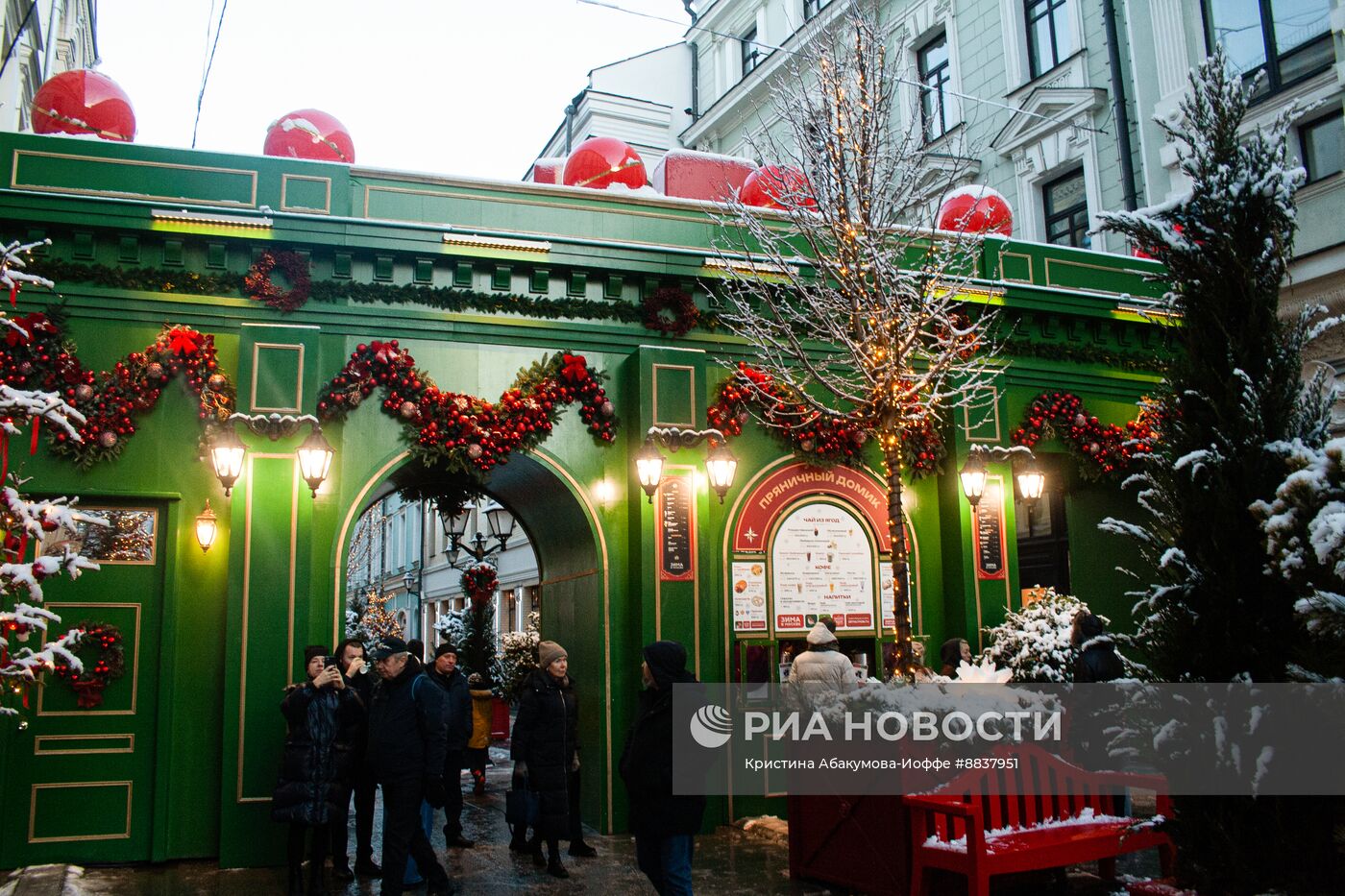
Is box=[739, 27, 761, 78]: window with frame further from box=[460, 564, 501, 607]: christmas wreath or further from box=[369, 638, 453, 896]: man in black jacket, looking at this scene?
box=[369, 638, 453, 896]: man in black jacket

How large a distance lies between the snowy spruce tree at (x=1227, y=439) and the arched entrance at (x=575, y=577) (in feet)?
23.6

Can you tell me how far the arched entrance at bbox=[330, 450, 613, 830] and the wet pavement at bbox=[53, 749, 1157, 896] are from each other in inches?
44.4

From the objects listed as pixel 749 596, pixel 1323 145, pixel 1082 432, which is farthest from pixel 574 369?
pixel 1323 145

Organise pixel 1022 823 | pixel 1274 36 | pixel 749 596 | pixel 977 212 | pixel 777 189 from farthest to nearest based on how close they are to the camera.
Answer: pixel 1274 36
pixel 977 212
pixel 777 189
pixel 749 596
pixel 1022 823

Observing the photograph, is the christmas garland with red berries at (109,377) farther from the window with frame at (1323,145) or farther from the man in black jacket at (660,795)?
the window with frame at (1323,145)

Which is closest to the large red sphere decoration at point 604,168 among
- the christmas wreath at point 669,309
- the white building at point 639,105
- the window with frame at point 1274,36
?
the christmas wreath at point 669,309

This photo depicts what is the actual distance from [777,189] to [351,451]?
18.2 feet

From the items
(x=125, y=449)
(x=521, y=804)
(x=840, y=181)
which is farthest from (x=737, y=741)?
(x=125, y=449)

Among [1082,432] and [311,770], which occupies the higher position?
[1082,432]

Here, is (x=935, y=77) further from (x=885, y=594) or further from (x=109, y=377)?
(x=109, y=377)

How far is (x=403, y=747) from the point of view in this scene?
7.44 metres

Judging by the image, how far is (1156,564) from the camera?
5.04m

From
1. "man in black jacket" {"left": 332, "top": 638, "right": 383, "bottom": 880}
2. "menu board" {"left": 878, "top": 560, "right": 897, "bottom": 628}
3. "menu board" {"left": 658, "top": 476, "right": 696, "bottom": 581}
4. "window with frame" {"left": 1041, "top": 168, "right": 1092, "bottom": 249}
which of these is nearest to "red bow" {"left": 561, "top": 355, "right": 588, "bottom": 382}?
"menu board" {"left": 658, "top": 476, "right": 696, "bottom": 581}

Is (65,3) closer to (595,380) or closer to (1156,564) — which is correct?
(595,380)
